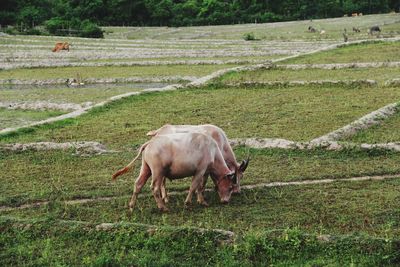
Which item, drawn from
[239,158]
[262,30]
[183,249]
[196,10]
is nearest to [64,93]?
[239,158]

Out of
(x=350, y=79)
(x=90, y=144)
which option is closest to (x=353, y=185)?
(x=90, y=144)

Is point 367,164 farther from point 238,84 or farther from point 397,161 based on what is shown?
point 238,84

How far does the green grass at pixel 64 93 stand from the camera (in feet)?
87.2

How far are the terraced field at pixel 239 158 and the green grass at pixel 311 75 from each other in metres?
0.09

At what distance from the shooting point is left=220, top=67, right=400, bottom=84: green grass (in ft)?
88.6

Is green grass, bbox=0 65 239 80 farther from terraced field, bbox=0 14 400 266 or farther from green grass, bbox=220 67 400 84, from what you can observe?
green grass, bbox=220 67 400 84

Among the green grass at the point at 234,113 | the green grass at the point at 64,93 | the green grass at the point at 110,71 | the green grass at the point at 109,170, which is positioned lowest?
the green grass at the point at 64,93

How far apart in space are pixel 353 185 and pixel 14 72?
28447 mm

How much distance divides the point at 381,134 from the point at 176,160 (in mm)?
7395

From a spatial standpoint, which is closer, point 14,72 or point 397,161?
point 397,161

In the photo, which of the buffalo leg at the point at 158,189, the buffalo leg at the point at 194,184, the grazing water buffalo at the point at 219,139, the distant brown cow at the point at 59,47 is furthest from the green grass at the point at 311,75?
the distant brown cow at the point at 59,47

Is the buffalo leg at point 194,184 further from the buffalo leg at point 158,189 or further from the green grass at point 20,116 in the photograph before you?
the green grass at point 20,116

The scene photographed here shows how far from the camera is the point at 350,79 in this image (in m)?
26.1

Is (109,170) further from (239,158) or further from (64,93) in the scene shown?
(64,93)
